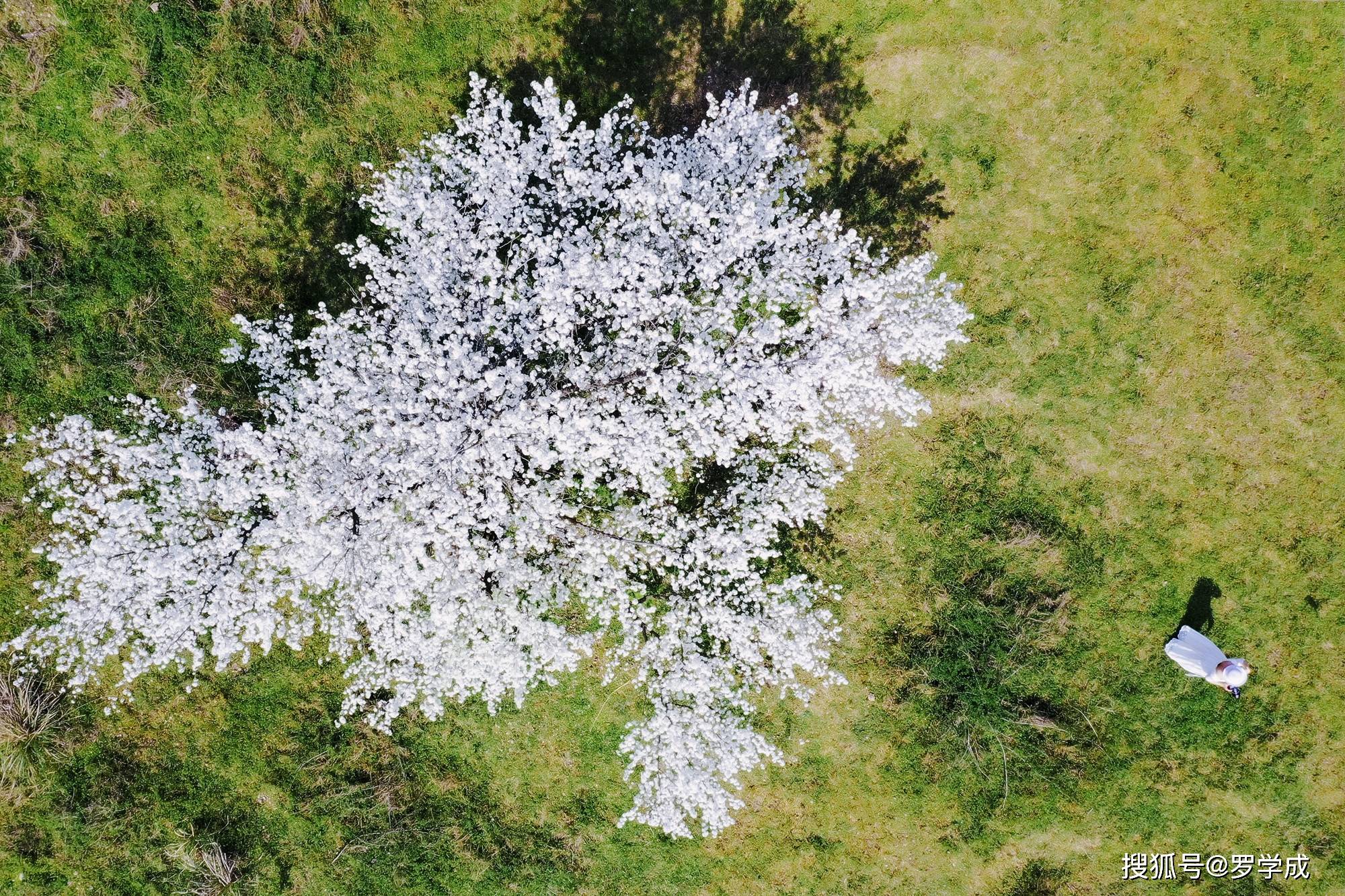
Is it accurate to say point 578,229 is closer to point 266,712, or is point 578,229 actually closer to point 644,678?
point 644,678

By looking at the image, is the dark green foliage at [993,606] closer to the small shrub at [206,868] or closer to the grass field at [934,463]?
the grass field at [934,463]

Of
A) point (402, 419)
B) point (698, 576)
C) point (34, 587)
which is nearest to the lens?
point (402, 419)

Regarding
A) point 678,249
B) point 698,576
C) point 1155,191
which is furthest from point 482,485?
point 1155,191

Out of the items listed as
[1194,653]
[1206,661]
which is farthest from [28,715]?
[1206,661]

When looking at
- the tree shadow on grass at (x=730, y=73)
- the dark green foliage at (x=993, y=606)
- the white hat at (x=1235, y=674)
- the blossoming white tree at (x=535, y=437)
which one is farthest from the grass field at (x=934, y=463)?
the blossoming white tree at (x=535, y=437)

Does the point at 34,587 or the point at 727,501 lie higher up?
the point at 727,501
